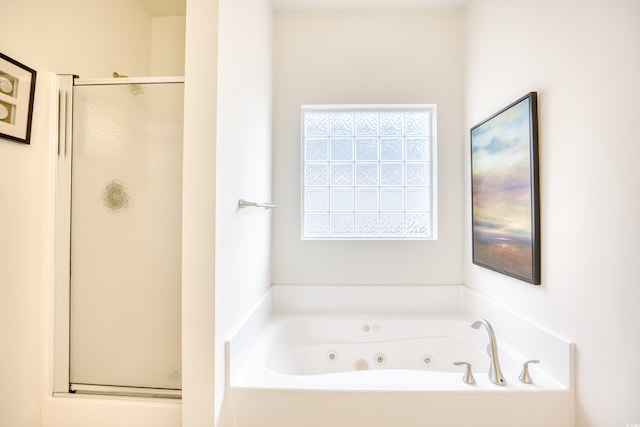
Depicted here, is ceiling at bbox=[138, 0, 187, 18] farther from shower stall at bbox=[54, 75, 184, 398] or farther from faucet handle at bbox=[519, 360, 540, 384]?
faucet handle at bbox=[519, 360, 540, 384]

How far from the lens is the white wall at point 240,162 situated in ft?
3.99

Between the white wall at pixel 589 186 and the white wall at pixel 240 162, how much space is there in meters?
1.45

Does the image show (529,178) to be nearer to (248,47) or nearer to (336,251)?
(336,251)

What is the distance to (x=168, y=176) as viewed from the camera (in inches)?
51.7

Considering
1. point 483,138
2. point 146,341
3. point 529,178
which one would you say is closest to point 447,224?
point 483,138

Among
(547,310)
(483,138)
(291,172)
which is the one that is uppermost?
(483,138)

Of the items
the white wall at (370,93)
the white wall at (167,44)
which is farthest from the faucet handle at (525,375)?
the white wall at (167,44)

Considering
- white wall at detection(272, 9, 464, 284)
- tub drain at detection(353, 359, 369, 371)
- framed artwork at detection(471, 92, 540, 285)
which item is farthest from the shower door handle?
framed artwork at detection(471, 92, 540, 285)

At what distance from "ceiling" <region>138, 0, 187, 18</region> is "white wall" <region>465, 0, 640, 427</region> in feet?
6.82

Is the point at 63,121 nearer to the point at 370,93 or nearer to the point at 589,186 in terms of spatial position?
the point at 370,93

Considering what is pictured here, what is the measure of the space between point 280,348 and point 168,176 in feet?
3.98

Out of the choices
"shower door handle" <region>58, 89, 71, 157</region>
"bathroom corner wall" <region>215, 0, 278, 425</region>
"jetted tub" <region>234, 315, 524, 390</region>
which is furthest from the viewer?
"jetted tub" <region>234, 315, 524, 390</region>

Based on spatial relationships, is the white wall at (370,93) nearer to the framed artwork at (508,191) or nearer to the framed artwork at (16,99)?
the framed artwork at (508,191)

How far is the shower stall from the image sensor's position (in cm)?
131
